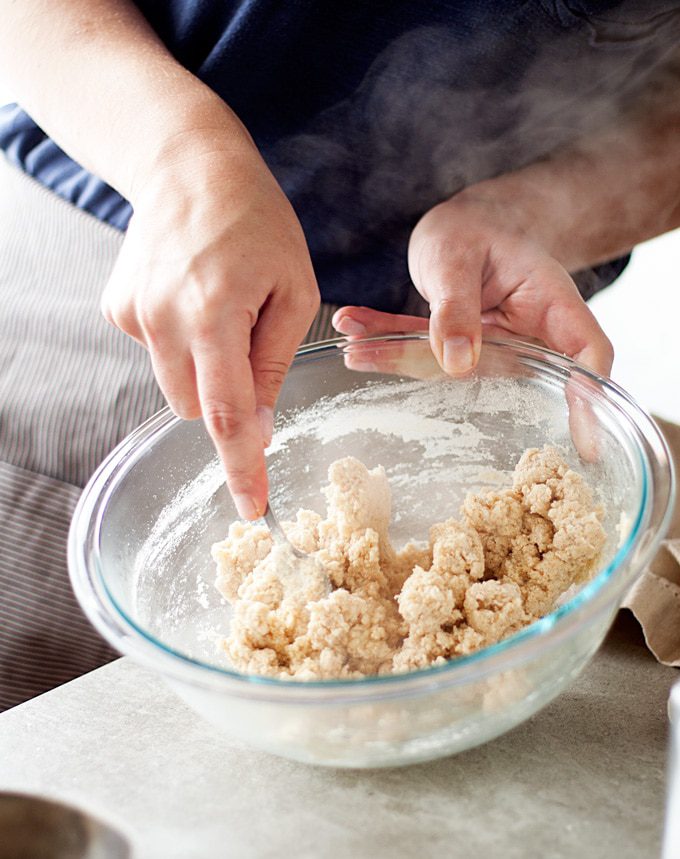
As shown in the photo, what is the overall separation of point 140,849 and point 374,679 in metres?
0.25

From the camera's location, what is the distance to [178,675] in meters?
0.60

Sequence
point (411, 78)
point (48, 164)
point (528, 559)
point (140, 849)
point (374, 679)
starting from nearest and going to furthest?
1. point (374, 679)
2. point (140, 849)
3. point (528, 559)
4. point (411, 78)
5. point (48, 164)

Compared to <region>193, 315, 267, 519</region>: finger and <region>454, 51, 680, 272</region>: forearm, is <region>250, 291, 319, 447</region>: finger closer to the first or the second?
<region>193, 315, 267, 519</region>: finger

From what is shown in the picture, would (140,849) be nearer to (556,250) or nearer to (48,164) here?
(556,250)

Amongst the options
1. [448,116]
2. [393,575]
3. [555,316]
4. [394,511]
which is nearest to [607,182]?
[448,116]

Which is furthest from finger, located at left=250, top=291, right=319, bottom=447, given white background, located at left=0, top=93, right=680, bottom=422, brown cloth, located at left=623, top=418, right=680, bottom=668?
white background, located at left=0, top=93, right=680, bottom=422

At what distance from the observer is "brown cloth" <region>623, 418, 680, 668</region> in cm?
79

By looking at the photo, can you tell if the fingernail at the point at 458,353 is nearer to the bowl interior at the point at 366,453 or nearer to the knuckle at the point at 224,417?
the bowl interior at the point at 366,453

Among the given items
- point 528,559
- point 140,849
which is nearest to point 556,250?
point 528,559

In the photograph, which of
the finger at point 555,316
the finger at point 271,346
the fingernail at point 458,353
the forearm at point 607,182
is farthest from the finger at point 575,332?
the finger at point 271,346

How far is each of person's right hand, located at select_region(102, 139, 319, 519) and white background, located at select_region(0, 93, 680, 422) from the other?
174 centimetres

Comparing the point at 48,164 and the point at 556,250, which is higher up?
the point at 48,164

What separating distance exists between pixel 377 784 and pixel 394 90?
0.81m

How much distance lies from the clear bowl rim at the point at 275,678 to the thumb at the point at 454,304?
7 centimetres
